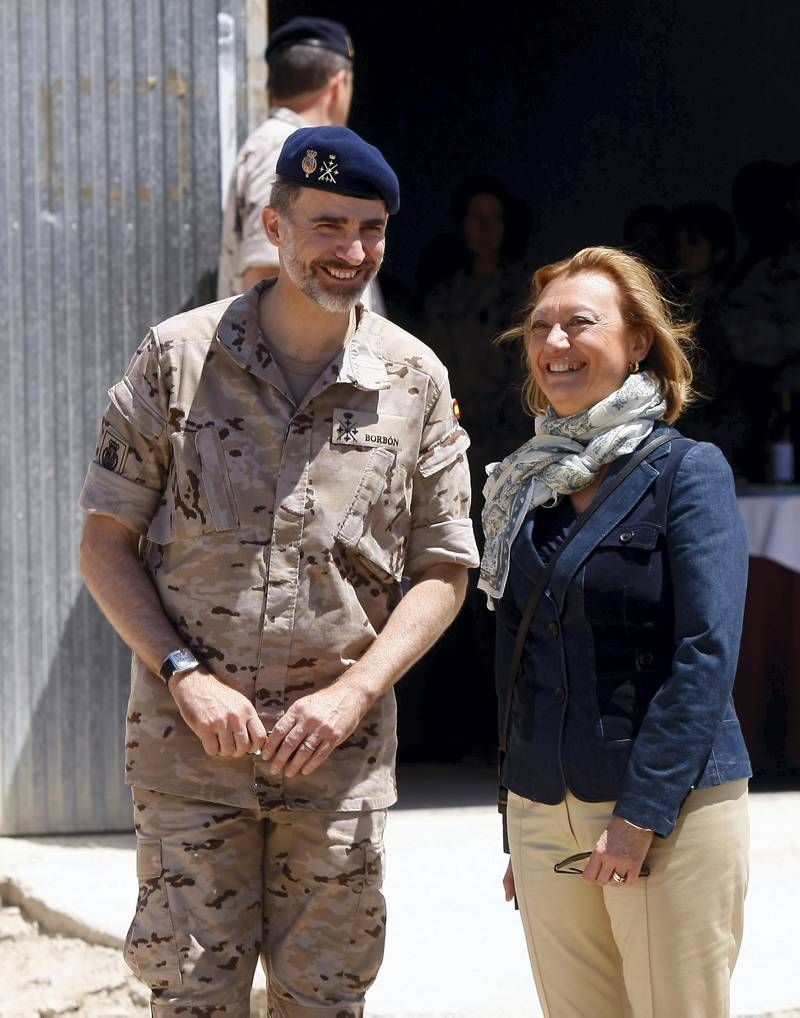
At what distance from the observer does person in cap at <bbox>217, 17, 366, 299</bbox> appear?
172 inches

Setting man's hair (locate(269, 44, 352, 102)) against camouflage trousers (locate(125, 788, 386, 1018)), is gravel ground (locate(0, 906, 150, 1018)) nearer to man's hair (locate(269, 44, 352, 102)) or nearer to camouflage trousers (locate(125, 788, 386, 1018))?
camouflage trousers (locate(125, 788, 386, 1018))

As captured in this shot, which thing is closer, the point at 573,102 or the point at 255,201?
the point at 255,201

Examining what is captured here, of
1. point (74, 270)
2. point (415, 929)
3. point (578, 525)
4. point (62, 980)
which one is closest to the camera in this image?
point (578, 525)

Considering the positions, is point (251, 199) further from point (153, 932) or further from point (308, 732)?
point (153, 932)

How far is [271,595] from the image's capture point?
2650mm

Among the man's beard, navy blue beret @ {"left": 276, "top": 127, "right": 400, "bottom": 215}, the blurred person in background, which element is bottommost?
the man's beard

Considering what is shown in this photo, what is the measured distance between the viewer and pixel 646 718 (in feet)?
7.90

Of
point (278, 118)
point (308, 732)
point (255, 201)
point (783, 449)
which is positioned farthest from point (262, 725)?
point (783, 449)

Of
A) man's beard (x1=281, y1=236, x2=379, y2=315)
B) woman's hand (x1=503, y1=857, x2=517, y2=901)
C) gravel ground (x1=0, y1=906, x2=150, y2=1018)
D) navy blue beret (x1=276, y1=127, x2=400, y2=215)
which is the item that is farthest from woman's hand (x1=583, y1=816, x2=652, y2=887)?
gravel ground (x1=0, y1=906, x2=150, y2=1018)

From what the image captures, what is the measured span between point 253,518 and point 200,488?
0.11 meters

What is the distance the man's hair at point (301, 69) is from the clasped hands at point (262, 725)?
2.37 meters

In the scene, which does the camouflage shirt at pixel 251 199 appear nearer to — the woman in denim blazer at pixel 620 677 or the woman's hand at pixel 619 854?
the woman in denim blazer at pixel 620 677

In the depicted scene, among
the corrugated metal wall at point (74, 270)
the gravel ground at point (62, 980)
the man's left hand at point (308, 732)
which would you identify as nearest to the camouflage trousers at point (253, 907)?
the man's left hand at point (308, 732)

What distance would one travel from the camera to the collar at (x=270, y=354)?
106 inches
